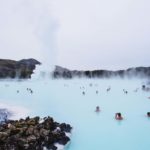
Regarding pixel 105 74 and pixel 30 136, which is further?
pixel 105 74

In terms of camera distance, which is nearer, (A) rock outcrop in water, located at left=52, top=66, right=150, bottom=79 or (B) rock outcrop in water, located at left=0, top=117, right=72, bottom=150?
(B) rock outcrop in water, located at left=0, top=117, right=72, bottom=150

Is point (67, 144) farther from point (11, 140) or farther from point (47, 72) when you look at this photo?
point (47, 72)

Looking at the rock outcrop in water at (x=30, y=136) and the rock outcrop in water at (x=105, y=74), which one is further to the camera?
the rock outcrop in water at (x=105, y=74)

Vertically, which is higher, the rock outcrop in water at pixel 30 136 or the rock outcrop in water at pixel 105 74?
the rock outcrop in water at pixel 105 74

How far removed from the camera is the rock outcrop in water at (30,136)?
26.5 feet

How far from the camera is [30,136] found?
8.63 metres

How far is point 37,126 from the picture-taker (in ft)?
31.9

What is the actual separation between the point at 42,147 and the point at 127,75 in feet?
179

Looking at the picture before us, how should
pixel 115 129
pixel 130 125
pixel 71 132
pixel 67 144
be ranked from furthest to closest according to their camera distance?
pixel 130 125
pixel 115 129
pixel 71 132
pixel 67 144

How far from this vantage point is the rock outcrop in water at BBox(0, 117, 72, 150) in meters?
8.09

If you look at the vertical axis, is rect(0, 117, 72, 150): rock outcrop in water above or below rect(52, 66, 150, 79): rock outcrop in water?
below

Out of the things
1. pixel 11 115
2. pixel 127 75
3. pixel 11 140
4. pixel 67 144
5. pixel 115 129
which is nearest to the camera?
pixel 11 140

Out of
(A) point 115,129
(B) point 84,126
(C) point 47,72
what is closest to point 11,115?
(B) point 84,126

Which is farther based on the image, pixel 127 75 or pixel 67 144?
pixel 127 75
